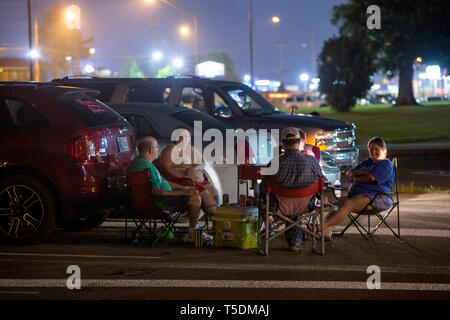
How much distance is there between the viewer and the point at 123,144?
977 cm

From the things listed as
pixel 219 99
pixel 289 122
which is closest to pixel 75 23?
pixel 219 99

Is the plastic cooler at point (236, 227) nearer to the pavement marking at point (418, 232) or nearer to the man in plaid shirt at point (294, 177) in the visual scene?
the man in plaid shirt at point (294, 177)

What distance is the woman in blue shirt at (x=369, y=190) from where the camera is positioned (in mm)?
9289

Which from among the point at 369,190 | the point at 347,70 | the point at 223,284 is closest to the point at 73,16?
the point at 369,190

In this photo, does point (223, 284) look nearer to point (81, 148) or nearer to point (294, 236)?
point (294, 236)

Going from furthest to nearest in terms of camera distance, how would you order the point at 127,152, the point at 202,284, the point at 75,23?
the point at 75,23, the point at 127,152, the point at 202,284

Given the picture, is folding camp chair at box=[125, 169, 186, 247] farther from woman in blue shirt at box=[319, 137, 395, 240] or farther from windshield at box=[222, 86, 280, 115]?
windshield at box=[222, 86, 280, 115]

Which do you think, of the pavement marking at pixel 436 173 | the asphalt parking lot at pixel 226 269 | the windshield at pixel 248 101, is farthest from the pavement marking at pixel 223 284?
the pavement marking at pixel 436 173

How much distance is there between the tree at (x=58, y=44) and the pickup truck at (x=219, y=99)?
78.9 m

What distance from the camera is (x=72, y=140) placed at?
29.6 feet

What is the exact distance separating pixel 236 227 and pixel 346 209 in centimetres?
141

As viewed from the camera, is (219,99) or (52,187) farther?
(219,99)
